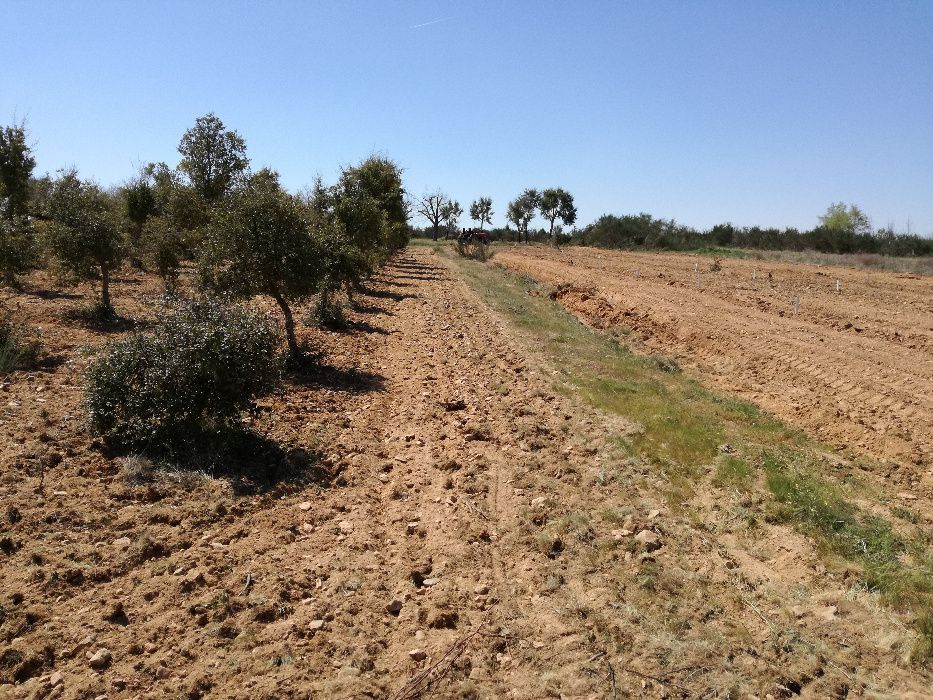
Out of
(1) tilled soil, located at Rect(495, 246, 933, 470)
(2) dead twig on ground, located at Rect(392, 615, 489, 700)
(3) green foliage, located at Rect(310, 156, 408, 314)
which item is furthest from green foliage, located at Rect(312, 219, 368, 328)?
(2) dead twig on ground, located at Rect(392, 615, 489, 700)

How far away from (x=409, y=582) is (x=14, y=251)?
13791 mm

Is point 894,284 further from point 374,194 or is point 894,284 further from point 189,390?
point 189,390

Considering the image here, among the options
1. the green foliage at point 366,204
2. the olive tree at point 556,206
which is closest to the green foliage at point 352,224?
the green foliage at point 366,204

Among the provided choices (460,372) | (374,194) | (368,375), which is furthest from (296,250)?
(374,194)

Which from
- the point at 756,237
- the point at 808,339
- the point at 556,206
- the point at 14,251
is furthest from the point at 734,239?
the point at 14,251

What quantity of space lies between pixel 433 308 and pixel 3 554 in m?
16.4

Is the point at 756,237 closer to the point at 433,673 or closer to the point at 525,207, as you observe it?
the point at 525,207

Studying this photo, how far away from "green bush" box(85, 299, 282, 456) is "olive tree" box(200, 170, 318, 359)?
3.72 meters

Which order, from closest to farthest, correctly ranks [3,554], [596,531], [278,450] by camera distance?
[3,554]
[596,531]
[278,450]

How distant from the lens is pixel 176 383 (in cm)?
714

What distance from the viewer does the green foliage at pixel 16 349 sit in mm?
9711

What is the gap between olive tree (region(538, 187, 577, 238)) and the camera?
89.4 meters

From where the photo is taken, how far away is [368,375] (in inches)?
472

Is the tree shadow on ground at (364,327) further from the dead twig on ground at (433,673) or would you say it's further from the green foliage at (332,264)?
the dead twig on ground at (433,673)
